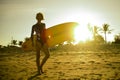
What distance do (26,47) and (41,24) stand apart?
Result: 32.3 feet

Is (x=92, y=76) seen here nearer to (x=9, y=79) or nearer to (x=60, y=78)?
(x=60, y=78)

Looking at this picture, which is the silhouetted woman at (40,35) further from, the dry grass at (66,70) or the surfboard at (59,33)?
the surfboard at (59,33)

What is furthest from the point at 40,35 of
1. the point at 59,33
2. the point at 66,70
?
the point at 59,33

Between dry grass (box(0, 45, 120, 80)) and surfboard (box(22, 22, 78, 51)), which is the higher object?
surfboard (box(22, 22, 78, 51))

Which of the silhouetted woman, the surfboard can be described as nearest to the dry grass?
the silhouetted woman

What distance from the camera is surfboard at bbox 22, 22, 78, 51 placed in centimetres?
1726

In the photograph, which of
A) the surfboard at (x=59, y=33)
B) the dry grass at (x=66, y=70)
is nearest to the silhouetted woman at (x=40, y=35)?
the dry grass at (x=66, y=70)

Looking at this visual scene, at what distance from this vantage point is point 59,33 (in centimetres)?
1848

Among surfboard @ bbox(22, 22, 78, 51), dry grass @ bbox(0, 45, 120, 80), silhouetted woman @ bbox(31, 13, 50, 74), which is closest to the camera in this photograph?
dry grass @ bbox(0, 45, 120, 80)

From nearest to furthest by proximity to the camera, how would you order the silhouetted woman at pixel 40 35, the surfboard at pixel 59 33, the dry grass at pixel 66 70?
1. the dry grass at pixel 66 70
2. the silhouetted woman at pixel 40 35
3. the surfboard at pixel 59 33

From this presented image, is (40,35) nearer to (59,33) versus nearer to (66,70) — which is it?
(66,70)

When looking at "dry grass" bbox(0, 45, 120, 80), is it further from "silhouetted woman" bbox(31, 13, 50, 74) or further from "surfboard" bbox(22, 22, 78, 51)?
"surfboard" bbox(22, 22, 78, 51)

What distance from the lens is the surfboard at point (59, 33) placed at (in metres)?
17.3

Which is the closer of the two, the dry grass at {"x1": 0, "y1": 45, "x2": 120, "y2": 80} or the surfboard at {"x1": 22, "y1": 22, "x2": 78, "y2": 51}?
the dry grass at {"x1": 0, "y1": 45, "x2": 120, "y2": 80}
